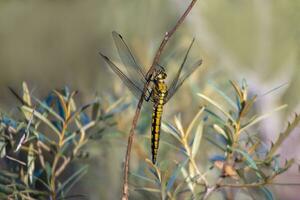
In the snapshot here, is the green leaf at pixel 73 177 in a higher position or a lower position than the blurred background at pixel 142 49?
lower

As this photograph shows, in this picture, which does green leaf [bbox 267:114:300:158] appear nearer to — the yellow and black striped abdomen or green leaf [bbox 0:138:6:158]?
the yellow and black striped abdomen

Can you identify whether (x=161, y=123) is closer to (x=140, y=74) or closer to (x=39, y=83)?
(x=140, y=74)

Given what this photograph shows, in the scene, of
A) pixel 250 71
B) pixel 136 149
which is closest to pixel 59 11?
pixel 250 71

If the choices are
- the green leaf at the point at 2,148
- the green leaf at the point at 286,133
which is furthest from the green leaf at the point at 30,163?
the green leaf at the point at 286,133

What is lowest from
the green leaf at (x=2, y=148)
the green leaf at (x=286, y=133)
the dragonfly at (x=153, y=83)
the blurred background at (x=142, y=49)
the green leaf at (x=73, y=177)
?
the green leaf at (x=73, y=177)

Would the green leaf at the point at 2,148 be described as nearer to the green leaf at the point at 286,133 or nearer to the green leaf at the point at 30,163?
the green leaf at the point at 30,163

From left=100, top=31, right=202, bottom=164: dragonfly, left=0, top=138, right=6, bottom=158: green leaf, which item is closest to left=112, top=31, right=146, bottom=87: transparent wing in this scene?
left=100, top=31, right=202, bottom=164: dragonfly

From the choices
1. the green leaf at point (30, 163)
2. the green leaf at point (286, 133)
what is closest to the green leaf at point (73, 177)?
the green leaf at point (30, 163)

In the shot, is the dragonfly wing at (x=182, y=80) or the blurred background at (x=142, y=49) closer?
the dragonfly wing at (x=182, y=80)
